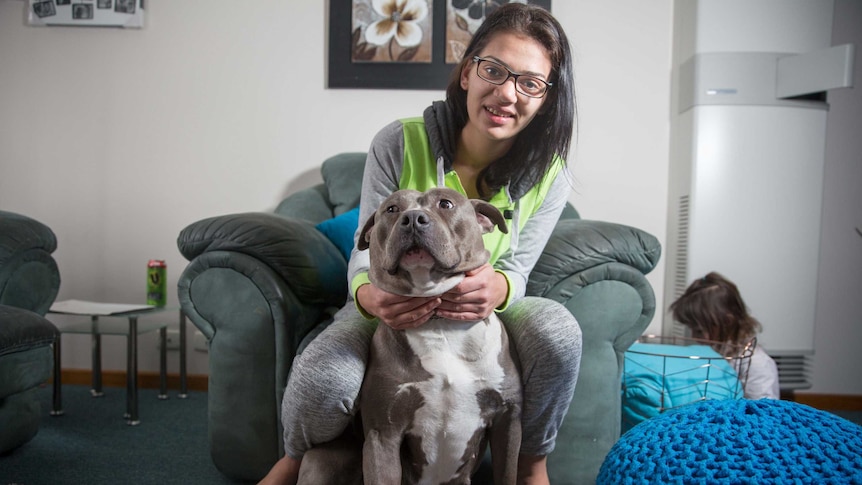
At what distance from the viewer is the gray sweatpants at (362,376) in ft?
3.14

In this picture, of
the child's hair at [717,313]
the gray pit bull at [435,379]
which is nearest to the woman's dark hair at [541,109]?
the gray pit bull at [435,379]

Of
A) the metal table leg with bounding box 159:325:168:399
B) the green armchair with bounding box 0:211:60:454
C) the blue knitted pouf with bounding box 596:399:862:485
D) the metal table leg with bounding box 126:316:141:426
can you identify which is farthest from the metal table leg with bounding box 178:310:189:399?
the blue knitted pouf with bounding box 596:399:862:485

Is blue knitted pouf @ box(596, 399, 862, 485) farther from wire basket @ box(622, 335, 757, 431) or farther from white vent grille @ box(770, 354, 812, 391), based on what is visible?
white vent grille @ box(770, 354, 812, 391)

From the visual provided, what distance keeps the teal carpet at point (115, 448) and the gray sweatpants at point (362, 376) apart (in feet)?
2.23

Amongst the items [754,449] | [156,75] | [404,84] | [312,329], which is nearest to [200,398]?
[312,329]

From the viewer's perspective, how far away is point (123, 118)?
2488mm

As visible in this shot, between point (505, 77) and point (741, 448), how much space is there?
2.55ft

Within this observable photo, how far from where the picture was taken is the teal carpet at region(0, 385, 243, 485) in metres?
1.51

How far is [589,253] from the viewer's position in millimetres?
1318

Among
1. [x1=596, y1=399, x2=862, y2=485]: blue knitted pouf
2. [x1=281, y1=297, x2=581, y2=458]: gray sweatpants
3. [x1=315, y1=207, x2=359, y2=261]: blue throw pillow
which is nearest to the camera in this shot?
[x1=596, y1=399, x2=862, y2=485]: blue knitted pouf

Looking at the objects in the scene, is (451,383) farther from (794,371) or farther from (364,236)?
(794,371)

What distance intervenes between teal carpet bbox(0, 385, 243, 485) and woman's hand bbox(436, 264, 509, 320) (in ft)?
3.07

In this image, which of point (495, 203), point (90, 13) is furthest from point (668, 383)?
point (90, 13)

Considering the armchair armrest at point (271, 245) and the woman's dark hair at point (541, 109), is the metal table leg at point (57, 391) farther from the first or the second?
the woman's dark hair at point (541, 109)
